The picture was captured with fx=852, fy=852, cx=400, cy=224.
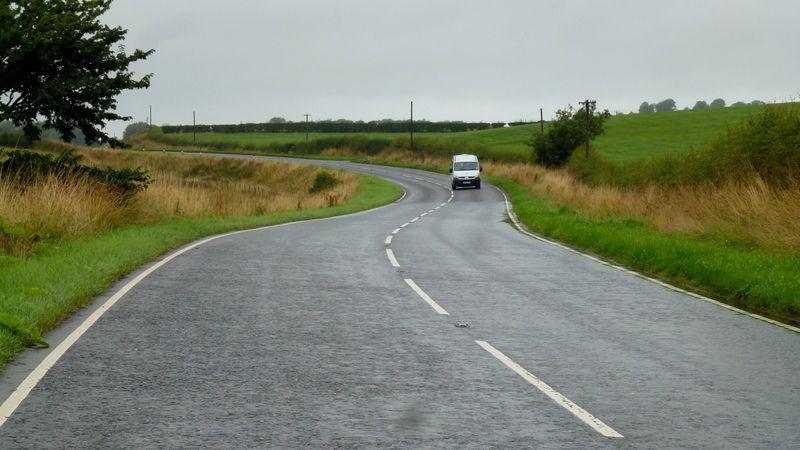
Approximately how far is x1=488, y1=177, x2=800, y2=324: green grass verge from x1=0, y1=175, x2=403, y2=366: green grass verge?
844 cm

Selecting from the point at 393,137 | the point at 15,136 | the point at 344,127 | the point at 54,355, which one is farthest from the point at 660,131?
the point at 54,355

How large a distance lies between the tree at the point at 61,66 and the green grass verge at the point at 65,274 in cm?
413

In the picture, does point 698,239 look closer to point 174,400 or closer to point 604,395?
point 604,395

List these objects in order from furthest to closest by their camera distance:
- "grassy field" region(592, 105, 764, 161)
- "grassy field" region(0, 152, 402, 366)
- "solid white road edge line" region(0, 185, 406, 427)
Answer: "grassy field" region(592, 105, 764, 161) < "grassy field" region(0, 152, 402, 366) < "solid white road edge line" region(0, 185, 406, 427)

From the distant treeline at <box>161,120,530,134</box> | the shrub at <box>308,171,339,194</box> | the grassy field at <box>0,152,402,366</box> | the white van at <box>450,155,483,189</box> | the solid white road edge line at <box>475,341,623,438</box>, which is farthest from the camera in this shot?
the distant treeline at <box>161,120,530,134</box>

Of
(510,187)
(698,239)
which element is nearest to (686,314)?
(698,239)

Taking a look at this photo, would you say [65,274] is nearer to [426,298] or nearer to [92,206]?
[426,298]

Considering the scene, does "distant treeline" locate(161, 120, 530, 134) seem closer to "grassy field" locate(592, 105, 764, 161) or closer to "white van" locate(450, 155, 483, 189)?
"grassy field" locate(592, 105, 764, 161)

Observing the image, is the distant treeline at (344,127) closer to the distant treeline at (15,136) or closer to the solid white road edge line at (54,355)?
the distant treeline at (15,136)

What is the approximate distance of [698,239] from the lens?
18219mm

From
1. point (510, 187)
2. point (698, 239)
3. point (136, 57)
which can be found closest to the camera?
point (698, 239)

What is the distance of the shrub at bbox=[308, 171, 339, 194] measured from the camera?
62.8m

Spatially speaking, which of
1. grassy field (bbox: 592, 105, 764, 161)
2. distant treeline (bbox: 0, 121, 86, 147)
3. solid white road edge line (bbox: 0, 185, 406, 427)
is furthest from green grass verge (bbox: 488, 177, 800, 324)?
grassy field (bbox: 592, 105, 764, 161)

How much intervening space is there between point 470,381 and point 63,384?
319 cm
